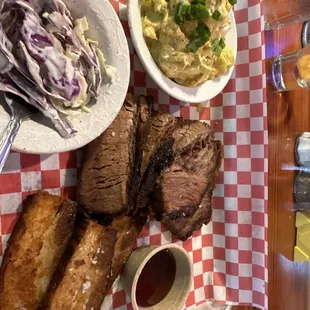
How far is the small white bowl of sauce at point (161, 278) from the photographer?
Answer: 2.14 m

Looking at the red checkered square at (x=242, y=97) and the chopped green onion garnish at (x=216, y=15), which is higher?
the chopped green onion garnish at (x=216, y=15)

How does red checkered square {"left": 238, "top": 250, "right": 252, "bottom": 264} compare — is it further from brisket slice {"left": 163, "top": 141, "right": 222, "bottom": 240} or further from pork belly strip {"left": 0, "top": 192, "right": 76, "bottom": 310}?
pork belly strip {"left": 0, "top": 192, "right": 76, "bottom": 310}

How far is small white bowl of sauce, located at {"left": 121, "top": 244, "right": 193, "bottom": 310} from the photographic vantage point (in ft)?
7.01

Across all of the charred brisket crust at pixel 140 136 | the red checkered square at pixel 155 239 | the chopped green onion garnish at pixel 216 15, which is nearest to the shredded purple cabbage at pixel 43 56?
the charred brisket crust at pixel 140 136

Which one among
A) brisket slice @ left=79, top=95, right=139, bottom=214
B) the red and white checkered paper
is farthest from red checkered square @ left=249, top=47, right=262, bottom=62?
brisket slice @ left=79, top=95, right=139, bottom=214

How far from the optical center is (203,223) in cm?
246

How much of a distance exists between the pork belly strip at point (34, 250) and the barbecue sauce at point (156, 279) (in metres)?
0.47

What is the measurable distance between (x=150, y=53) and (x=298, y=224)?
1638 mm

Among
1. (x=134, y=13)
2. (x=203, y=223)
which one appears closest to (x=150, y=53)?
(x=134, y=13)

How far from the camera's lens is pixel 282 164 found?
297 centimetres

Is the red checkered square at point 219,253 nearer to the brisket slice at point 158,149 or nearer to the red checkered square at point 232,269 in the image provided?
the red checkered square at point 232,269

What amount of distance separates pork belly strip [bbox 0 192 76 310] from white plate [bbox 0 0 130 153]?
33 cm

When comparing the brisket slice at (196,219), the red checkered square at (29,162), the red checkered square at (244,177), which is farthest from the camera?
the red checkered square at (244,177)

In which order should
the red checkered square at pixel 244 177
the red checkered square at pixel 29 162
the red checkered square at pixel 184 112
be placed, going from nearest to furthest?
the red checkered square at pixel 29 162, the red checkered square at pixel 184 112, the red checkered square at pixel 244 177
